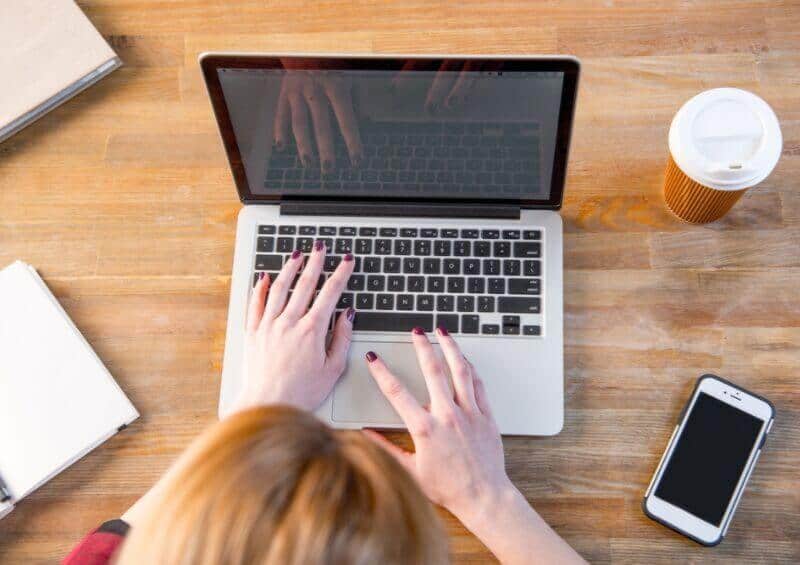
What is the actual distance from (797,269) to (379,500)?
58 centimetres

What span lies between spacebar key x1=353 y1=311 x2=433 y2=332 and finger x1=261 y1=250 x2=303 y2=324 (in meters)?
0.08

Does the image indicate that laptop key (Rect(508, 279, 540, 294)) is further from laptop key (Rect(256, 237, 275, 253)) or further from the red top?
the red top

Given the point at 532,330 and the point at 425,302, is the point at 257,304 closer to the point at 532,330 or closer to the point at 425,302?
the point at 425,302

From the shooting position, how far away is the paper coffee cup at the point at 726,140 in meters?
0.71

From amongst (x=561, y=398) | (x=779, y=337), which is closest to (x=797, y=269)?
(x=779, y=337)

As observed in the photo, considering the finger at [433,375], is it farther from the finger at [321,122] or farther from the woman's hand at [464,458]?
the finger at [321,122]

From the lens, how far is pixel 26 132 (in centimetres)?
91

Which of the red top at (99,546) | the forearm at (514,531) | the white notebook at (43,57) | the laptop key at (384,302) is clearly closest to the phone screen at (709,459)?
the forearm at (514,531)

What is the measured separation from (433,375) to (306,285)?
17cm

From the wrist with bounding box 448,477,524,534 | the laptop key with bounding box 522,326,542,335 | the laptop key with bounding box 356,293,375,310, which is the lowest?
the wrist with bounding box 448,477,524,534

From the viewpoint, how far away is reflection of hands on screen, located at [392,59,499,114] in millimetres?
651

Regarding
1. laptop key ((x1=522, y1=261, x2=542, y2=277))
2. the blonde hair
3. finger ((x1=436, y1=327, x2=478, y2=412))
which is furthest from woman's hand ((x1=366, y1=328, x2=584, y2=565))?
the blonde hair

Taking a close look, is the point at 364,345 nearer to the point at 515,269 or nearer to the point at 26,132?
the point at 515,269

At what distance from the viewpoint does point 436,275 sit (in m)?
0.81
